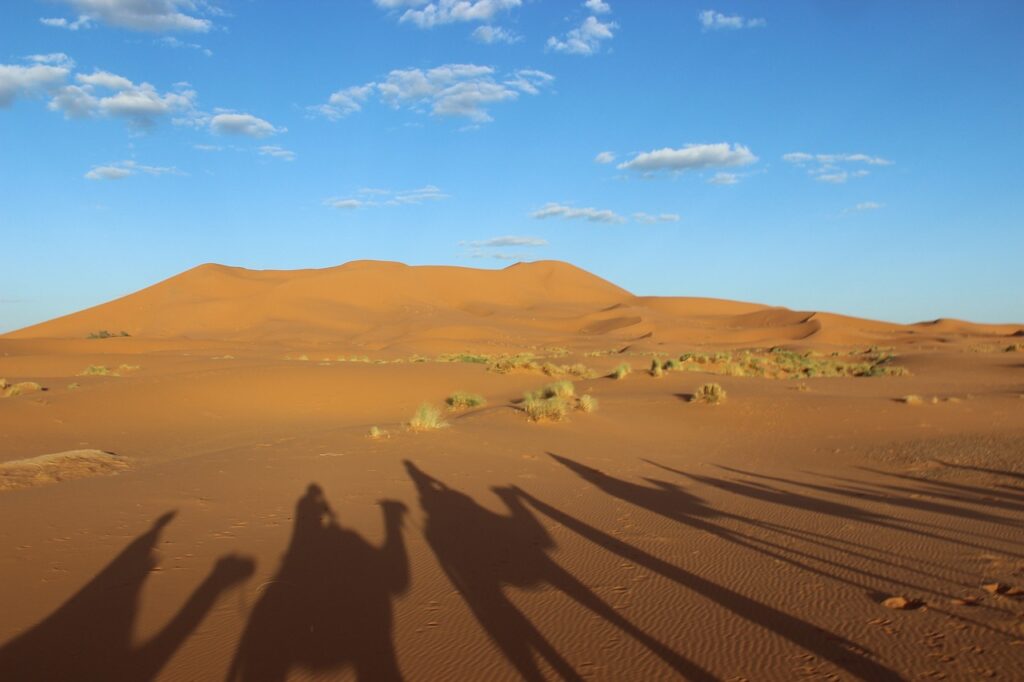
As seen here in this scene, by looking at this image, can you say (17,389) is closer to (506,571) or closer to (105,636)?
(105,636)

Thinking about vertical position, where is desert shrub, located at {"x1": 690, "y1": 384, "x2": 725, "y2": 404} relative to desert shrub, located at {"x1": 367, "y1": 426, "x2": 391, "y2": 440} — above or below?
above

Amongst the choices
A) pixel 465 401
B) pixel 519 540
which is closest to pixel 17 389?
pixel 465 401

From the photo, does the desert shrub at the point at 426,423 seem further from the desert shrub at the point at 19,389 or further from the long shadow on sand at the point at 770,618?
the desert shrub at the point at 19,389

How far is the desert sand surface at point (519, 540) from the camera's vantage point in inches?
167

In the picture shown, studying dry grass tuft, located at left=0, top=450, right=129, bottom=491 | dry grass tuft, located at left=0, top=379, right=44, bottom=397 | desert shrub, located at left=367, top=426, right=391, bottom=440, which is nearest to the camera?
dry grass tuft, located at left=0, top=450, right=129, bottom=491

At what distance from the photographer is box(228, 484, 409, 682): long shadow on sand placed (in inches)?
163

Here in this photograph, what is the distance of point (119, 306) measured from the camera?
283 feet

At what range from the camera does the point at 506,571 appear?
5.84 m

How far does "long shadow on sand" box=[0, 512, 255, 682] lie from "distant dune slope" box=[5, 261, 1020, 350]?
4439 cm

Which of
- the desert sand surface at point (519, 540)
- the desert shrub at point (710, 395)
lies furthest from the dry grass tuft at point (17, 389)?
the desert shrub at point (710, 395)

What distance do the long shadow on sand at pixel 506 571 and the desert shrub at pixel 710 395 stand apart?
411 inches

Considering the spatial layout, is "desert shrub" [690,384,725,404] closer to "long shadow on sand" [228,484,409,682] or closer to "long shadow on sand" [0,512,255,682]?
Result: "long shadow on sand" [228,484,409,682]

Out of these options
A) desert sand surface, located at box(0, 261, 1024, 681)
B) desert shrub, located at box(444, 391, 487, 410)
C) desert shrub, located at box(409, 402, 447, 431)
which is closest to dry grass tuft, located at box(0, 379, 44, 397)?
desert sand surface, located at box(0, 261, 1024, 681)

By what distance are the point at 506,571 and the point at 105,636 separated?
2.95 m
